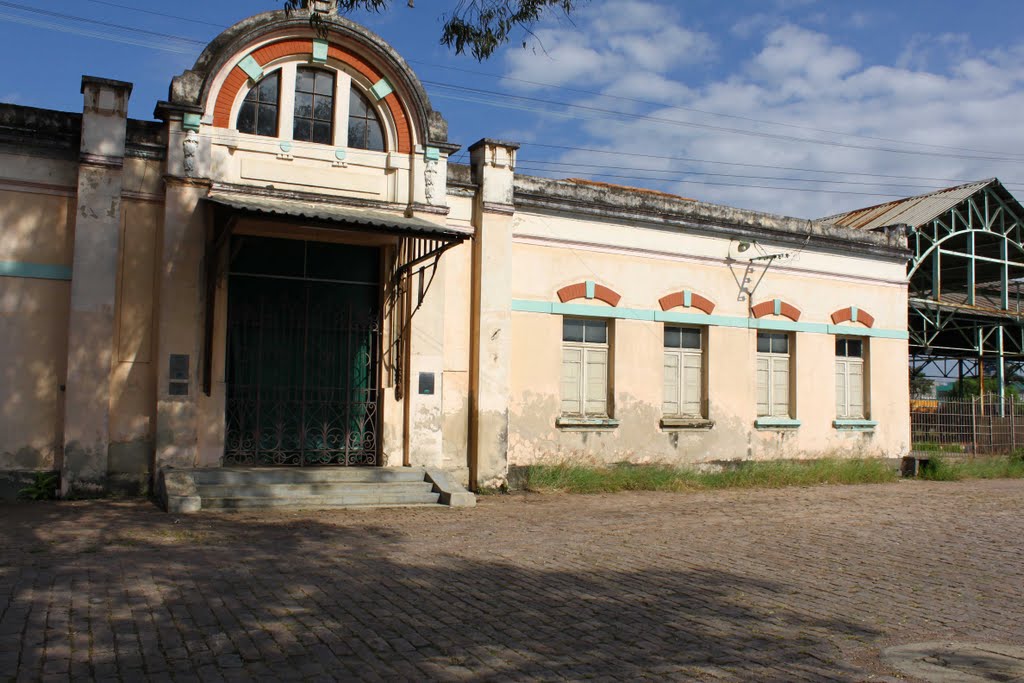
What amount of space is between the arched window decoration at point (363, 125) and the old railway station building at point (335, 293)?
1.1 inches

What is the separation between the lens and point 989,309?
2528cm

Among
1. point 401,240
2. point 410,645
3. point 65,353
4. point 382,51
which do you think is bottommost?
point 410,645

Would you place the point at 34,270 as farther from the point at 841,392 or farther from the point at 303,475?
the point at 841,392

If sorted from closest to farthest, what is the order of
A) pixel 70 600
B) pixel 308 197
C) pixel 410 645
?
pixel 410 645 < pixel 70 600 < pixel 308 197

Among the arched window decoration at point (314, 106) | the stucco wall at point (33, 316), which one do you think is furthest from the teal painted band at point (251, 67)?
the stucco wall at point (33, 316)

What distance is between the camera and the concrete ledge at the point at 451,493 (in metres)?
11.8

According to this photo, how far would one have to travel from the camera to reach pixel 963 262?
26469 millimetres

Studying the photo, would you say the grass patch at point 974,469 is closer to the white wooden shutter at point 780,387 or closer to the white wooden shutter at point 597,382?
the white wooden shutter at point 780,387

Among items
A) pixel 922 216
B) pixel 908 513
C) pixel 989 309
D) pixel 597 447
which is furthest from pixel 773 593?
pixel 989 309

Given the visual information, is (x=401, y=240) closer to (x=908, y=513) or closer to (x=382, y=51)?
(x=382, y=51)

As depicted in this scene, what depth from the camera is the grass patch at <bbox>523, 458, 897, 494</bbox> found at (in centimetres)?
1399

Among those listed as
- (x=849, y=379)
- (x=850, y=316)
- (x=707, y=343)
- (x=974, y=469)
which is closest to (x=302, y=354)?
(x=707, y=343)

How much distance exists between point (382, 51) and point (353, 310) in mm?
3645

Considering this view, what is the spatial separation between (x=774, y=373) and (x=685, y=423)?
2532 mm
